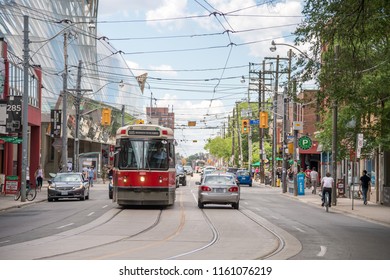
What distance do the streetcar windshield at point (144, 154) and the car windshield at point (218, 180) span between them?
3.40 metres

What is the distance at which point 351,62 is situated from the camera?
26938 millimetres

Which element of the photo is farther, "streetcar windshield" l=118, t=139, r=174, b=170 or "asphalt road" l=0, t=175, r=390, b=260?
"streetcar windshield" l=118, t=139, r=174, b=170

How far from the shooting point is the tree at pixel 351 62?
20.5 metres

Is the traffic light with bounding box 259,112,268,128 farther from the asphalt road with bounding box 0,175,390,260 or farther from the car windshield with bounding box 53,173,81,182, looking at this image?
the asphalt road with bounding box 0,175,390,260

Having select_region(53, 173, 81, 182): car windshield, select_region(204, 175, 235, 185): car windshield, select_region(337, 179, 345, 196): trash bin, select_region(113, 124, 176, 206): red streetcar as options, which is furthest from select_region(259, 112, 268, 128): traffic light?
select_region(113, 124, 176, 206): red streetcar

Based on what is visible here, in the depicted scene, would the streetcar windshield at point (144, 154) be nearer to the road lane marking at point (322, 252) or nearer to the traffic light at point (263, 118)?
the road lane marking at point (322, 252)

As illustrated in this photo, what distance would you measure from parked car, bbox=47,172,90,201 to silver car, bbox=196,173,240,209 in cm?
909

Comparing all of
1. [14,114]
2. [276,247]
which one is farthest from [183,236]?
[14,114]

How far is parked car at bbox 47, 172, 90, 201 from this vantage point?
1521 inches

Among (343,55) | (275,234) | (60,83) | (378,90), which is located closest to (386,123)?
(378,90)

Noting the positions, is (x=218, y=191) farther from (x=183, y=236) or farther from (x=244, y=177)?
(x=244, y=177)

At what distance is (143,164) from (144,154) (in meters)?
0.41

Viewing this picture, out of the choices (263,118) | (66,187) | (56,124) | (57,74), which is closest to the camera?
(66,187)

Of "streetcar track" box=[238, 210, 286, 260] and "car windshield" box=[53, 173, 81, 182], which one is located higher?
"car windshield" box=[53, 173, 81, 182]
